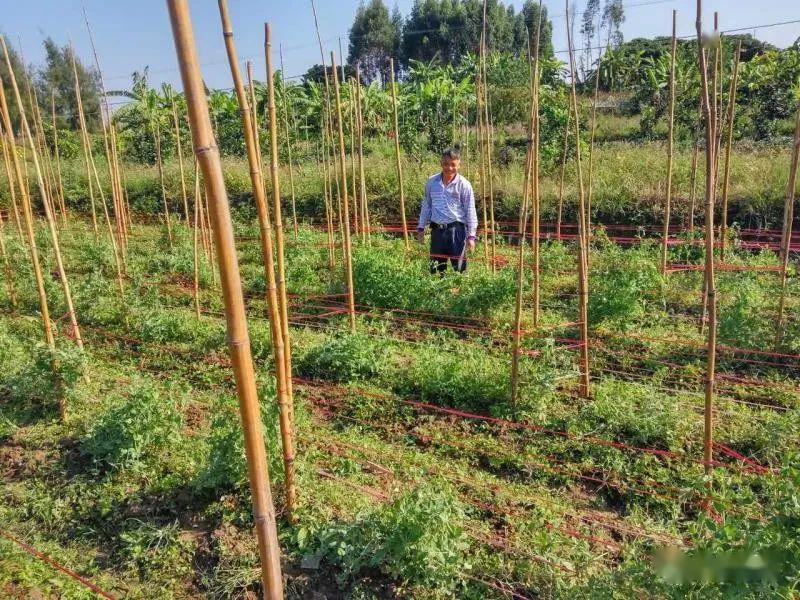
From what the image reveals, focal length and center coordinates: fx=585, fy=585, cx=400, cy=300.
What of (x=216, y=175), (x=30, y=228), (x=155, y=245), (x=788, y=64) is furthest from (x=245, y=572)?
(x=788, y=64)

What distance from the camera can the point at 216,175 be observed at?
1.02 m

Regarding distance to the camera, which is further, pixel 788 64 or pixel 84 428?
pixel 788 64

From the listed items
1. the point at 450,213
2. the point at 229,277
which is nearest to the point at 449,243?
the point at 450,213

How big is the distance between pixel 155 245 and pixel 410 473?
647cm

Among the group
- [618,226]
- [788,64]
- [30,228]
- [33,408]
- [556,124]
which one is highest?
[788,64]

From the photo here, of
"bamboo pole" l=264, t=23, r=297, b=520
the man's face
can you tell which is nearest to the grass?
"bamboo pole" l=264, t=23, r=297, b=520

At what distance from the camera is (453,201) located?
17.2 feet

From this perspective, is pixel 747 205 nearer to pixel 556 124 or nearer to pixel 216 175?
pixel 556 124

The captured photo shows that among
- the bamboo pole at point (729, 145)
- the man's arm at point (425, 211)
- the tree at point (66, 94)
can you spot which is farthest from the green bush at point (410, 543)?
the tree at point (66, 94)

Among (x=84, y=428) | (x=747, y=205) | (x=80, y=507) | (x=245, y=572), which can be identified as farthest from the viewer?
(x=747, y=205)

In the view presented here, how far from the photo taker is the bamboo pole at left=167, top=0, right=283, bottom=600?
37.1 inches

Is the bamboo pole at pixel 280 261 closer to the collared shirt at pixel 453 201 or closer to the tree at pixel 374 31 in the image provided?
the collared shirt at pixel 453 201

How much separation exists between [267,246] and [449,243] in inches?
135

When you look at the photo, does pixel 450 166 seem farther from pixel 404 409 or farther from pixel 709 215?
pixel 709 215
